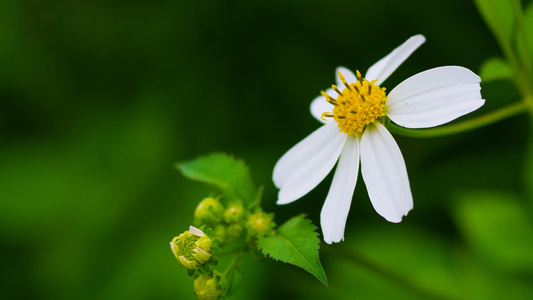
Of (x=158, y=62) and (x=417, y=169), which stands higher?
(x=158, y=62)

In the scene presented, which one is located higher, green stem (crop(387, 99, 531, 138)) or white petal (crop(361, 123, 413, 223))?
green stem (crop(387, 99, 531, 138))

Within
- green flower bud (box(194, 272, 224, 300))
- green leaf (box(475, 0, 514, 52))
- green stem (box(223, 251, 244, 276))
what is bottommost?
green flower bud (box(194, 272, 224, 300))

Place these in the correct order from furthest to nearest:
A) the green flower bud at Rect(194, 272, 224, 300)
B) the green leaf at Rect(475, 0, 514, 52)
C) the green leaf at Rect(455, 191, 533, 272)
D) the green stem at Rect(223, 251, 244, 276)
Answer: the green leaf at Rect(455, 191, 533, 272)
the green leaf at Rect(475, 0, 514, 52)
the green stem at Rect(223, 251, 244, 276)
the green flower bud at Rect(194, 272, 224, 300)

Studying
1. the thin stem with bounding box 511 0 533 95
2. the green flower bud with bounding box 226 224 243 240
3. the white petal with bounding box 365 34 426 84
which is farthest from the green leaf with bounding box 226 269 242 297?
the thin stem with bounding box 511 0 533 95

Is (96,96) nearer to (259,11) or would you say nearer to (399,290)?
(259,11)

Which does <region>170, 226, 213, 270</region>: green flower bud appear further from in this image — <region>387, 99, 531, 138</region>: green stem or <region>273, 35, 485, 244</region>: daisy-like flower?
<region>387, 99, 531, 138</region>: green stem

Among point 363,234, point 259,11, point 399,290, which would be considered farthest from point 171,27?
point 399,290

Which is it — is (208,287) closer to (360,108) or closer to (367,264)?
(367,264)
